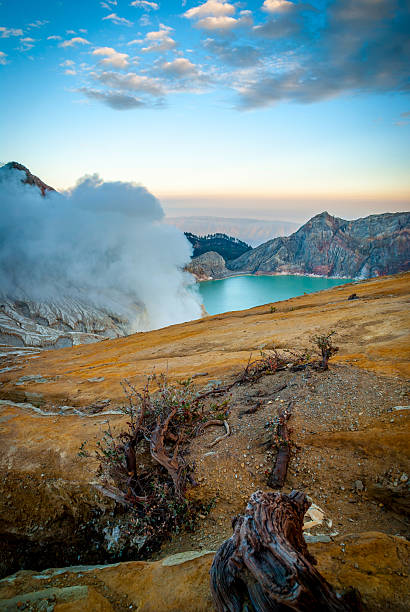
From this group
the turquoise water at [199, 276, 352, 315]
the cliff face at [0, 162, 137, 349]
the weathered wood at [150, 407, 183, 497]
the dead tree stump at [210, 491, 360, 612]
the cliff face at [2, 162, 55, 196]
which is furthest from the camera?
the cliff face at [2, 162, 55, 196]

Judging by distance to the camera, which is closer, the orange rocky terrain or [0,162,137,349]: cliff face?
the orange rocky terrain

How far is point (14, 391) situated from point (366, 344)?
18404 millimetres

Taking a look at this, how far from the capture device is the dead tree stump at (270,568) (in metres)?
2.50

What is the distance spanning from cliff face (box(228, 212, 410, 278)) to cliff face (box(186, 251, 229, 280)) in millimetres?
13025

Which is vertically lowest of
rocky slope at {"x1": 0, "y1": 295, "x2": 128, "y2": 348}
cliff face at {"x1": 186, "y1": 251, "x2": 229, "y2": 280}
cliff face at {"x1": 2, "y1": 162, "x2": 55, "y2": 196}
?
rocky slope at {"x1": 0, "y1": 295, "x2": 128, "y2": 348}

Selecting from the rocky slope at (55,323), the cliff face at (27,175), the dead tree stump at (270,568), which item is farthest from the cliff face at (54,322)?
the cliff face at (27,175)

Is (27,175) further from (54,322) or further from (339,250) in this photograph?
(339,250)

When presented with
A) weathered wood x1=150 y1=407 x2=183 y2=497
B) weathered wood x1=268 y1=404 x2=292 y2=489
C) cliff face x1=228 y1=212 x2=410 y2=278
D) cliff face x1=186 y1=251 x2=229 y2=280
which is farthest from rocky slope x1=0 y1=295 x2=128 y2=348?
cliff face x1=228 y1=212 x2=410 y2=278

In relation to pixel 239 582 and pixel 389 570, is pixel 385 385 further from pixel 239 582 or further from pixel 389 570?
pixel 239 582

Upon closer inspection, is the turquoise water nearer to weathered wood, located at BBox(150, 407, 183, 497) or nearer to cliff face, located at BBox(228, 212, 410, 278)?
cliff face, located at BBox(228, 212, 410, 278)

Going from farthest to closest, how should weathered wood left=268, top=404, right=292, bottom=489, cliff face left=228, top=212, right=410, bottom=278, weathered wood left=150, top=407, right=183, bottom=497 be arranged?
1. cliff face left=228, top=212, right=410, bottom=278
2. weathered wood left=268, top=404, right=292, bottom=489
3. weathered wood left=150, top=407, right=183, bottom=497

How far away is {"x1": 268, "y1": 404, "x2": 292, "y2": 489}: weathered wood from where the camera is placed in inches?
225

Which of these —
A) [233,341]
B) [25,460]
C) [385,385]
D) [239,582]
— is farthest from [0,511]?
[233,341]

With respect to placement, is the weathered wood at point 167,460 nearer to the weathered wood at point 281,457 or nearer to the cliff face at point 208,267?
the weathered wood at point 281,457
